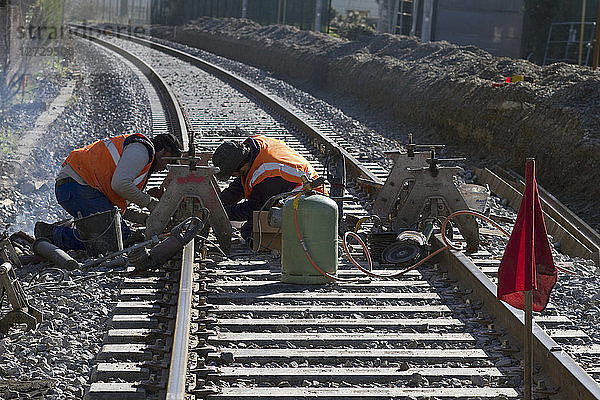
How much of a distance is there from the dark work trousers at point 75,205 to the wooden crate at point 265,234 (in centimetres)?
116

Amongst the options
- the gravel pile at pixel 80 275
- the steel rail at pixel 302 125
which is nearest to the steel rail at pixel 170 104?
the gravel pile at pixel 80 275

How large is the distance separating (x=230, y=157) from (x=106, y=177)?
3.77 feet

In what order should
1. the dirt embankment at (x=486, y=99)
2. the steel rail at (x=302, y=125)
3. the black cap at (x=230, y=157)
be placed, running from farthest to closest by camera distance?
the dirt embankment at (x=486, y=99) < the steel rail at (x=302, y=125) < the black cap at (x=230, y=157)

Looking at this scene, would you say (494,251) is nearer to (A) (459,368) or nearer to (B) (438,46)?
(A) (459,368)

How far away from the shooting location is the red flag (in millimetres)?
3939

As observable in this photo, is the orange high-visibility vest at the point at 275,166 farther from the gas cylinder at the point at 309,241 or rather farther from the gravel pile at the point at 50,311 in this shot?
the gravel pile at the point at 50,311

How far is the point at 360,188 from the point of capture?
9.31 m

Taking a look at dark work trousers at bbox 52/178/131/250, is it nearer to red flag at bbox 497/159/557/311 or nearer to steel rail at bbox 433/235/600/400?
steel rail at bbox 433/235/600/400

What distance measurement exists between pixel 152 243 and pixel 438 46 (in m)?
15.9

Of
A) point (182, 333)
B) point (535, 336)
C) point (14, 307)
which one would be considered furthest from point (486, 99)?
point (14, 307)

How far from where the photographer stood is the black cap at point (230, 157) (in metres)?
6.62

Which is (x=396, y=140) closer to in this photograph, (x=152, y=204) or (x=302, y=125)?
(x=302, y=125)

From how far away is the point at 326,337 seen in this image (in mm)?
5004

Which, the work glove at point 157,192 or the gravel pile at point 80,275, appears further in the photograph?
the work glove at point 157,192
